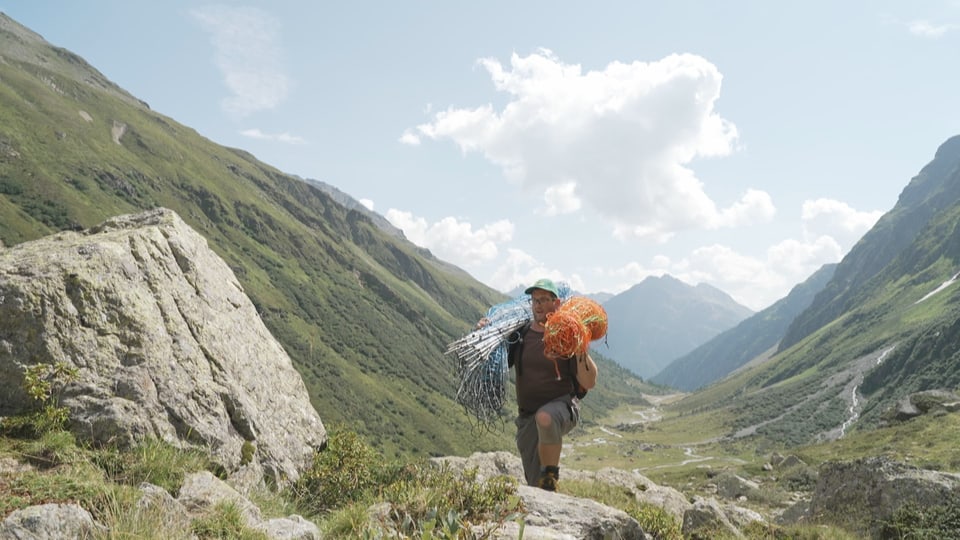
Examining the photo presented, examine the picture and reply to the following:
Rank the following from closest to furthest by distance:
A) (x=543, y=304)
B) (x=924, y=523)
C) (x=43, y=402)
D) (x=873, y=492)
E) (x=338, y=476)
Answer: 1. (x=43, y=402)
2. (x=543, y=304)
3. (x=338, y=476)
4. (x=924, y=523)
5. (x=873, y=492)

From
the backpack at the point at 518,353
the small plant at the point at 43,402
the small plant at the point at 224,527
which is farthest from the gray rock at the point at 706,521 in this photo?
the small plant at the point at 43,402

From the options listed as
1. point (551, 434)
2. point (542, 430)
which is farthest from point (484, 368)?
point (551, 434)

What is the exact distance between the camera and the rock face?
24.2ft

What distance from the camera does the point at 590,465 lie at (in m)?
134

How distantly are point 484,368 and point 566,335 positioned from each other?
6.51ft

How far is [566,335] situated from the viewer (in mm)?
6914

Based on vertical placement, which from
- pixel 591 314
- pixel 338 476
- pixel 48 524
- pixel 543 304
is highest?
pixel 543 304

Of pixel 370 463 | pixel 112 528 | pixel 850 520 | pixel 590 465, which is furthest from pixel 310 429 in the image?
pixel 590 465

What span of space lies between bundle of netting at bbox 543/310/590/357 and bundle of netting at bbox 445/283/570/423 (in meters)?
1.56

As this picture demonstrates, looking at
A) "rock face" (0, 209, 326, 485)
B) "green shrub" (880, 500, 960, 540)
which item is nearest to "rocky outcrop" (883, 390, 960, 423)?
"green shrub" (880, 500, 960, 540)

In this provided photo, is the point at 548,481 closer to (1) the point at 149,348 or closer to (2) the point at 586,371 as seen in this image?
(2) the point at 586,371

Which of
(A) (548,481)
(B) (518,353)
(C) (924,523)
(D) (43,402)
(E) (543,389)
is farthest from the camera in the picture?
(C) (924,523)

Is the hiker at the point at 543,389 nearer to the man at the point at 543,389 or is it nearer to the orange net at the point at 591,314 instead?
A: the man at the point at 543,389

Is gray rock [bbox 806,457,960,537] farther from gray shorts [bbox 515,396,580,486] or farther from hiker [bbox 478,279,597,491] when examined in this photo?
hiker [bbox 478,279,597,491]
